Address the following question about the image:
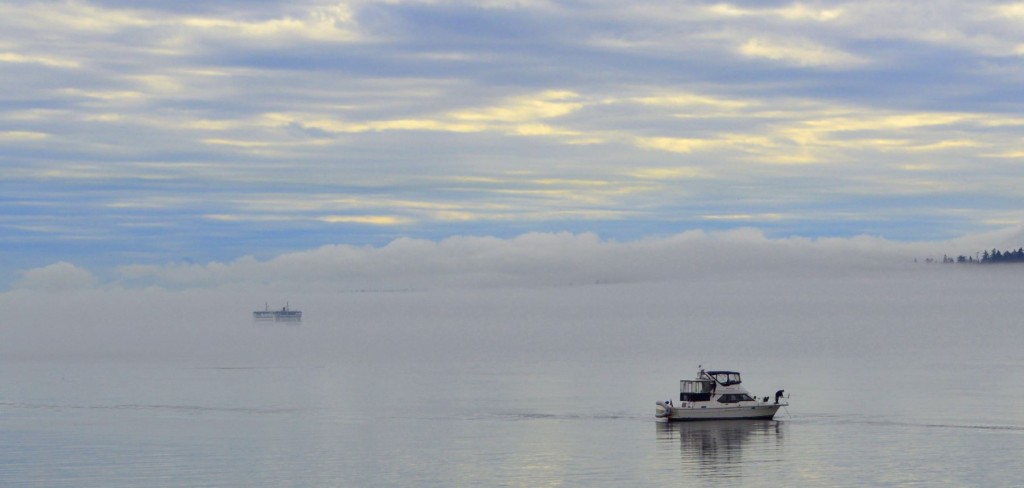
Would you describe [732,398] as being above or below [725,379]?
below

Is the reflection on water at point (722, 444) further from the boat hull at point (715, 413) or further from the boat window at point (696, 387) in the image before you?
the boat window at point (696, 387)

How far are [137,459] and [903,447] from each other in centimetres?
6308

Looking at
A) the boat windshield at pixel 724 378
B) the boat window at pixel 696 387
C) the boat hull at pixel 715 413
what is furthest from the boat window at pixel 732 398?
the boat window at pixel 696 387

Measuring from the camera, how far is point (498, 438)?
124438 millimetres

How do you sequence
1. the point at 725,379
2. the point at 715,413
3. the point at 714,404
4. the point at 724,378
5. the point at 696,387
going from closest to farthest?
the point at 715,413 → the point at 714,404 → the point at 696,387 → the point at 725,379 → the point at 724,378

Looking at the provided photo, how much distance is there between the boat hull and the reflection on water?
651 millimetres

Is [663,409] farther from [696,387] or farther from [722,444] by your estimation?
[722,444]

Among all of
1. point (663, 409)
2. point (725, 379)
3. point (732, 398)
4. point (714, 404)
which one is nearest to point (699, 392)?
point (714, 404)

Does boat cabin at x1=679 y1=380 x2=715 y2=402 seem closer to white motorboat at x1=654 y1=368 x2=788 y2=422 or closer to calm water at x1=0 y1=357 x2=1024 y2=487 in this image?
white motorboat at x1=654 y1=368 x2=788 y2=422

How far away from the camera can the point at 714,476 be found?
335 ft

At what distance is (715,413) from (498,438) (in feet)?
88.3

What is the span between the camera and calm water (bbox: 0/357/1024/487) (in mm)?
101000

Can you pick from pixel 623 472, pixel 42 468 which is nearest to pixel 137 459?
pixel 42 468

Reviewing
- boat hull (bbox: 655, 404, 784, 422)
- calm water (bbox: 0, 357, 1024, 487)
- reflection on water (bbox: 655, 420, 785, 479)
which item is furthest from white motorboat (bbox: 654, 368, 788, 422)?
calm water (bbox: 0, 357, 1024, 487)
